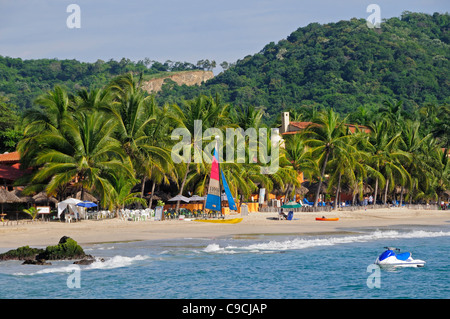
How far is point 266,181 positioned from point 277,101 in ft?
311

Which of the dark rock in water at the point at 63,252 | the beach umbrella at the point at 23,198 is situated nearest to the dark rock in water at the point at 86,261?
the dark rock in water at the point at 63,252

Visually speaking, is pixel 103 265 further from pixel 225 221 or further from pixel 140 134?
pixel 140 134

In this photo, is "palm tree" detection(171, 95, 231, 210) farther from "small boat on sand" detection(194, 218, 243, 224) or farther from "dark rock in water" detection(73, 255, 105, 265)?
"dark rock in water" detection(73, 255, 105, 265)

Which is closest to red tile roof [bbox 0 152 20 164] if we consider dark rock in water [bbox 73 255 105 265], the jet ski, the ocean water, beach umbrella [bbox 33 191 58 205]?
beach umbrella [bbox 33 191 58 205]

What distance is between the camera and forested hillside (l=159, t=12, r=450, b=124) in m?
135

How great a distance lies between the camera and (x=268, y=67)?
565ft

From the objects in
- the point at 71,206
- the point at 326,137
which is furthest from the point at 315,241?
the point at 326,137

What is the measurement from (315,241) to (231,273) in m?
10.6

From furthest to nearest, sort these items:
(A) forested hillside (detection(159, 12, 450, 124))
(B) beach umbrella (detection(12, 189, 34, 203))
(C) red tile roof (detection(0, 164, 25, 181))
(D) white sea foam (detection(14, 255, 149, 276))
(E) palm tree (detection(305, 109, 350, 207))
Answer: (A) forested hillside (detection(159, 12, 450, 124))
(E) palm tree (detection(305, 109, 350, 207))
(C) red tile roof (detection(0, 164, 25, 181))
(B) beach umbrella (detection(12, 189, 34, 203))
(D) white sea foam (detection(14, 255, 149, 276))

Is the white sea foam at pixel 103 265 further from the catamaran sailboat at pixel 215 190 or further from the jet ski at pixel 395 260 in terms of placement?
the catamaran sailboat at pixel 215 190

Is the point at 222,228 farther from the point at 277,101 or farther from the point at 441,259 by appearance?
the point at 277,101

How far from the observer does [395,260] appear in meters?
24.7

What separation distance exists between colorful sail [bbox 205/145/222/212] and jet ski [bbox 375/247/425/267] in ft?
43.4
